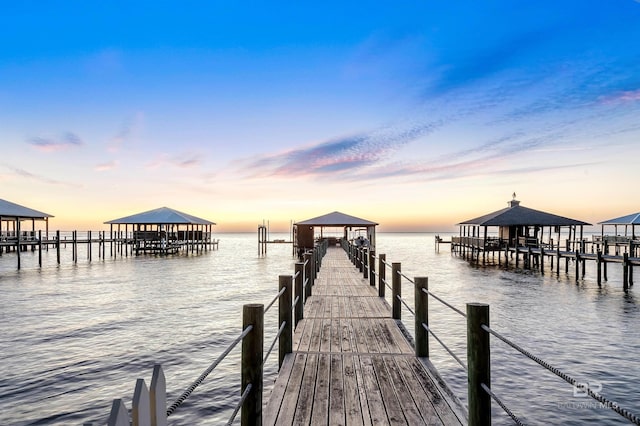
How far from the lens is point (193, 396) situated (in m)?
6.34

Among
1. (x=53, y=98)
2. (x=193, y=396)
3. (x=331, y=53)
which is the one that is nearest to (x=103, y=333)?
(x=193, y=396)

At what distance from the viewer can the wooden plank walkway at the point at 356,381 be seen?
3.29 meters

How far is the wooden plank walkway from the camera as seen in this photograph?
3.29 meters

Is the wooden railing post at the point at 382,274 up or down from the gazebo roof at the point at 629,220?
down

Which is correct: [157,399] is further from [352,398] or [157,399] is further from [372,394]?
[372,394]

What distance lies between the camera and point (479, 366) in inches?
115

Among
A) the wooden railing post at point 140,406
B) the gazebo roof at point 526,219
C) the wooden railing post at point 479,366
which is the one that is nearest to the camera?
the wooden railing post at point 140,406

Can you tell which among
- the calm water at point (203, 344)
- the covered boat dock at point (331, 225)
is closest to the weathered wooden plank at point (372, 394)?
the calm water at point (203, 344)

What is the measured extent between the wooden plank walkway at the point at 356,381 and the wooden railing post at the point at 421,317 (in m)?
0.16

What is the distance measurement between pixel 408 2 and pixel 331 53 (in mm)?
4388

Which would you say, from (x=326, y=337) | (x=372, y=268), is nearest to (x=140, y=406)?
(x=326, y=337)

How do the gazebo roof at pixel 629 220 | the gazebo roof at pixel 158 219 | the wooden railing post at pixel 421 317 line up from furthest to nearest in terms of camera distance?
1. the gazebo roof at pixel 158 219
2. the gazebo roof at pixel 629 220
3. the wooden railing post at pixel 421 317

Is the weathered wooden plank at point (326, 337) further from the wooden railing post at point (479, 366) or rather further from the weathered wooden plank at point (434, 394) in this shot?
the wooden railing post at point (479, 366)

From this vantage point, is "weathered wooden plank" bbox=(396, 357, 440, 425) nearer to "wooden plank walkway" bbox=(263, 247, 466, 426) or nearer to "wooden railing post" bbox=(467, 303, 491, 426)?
"wooden plank walkway" bbox=(263, 247, 466, 426)
